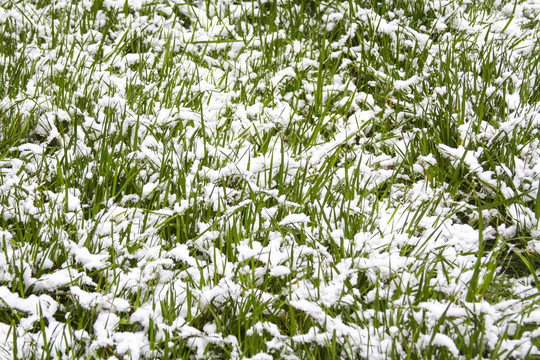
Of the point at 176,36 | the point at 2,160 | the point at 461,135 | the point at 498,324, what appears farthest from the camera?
the point at 176,36

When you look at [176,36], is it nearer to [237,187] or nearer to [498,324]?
[237,187]

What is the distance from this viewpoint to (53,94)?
8.63ft

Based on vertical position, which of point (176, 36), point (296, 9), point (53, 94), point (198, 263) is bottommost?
point (198, 263)

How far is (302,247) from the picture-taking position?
67.9 inches

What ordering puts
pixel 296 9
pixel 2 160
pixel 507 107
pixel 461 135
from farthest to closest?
pixel 296 9, pixel 507 107, pixel 461 135, pixel 2 160

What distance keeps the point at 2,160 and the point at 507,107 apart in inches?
98.4

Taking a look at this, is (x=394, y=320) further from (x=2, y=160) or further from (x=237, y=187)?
(x=2, y=160)

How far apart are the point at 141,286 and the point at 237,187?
68 centimetres

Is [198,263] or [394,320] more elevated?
[198,263]

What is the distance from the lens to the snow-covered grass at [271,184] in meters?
1.47

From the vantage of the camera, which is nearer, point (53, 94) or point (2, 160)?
point (2, 160)

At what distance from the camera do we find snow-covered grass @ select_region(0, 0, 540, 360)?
147cm

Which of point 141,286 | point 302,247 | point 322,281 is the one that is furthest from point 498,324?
point 141,286

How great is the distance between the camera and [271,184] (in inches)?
83.7
